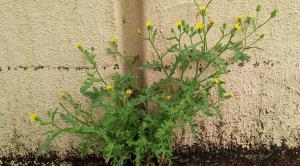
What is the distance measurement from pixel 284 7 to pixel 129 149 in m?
1.20

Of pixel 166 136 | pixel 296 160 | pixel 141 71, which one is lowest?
pixel 296 160

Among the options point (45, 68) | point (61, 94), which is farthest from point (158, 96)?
point (45, 68)

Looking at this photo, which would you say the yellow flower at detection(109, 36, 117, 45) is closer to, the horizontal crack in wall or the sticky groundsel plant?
the sticky groundsel plant

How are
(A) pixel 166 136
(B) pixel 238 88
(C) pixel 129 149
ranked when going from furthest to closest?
(B) pixel 238 88 → (C) pixel 129 149 → (A) pixel 166 136

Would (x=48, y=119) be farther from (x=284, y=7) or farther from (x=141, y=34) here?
(x=284, y=7)

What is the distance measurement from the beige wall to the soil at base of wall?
0.19ft

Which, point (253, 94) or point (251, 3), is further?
point (253, 94)

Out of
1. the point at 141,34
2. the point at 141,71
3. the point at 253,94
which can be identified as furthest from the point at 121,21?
the point at 253,94

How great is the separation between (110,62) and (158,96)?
39 cm

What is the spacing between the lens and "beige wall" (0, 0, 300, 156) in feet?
6.70

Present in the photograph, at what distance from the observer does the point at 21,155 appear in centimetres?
227

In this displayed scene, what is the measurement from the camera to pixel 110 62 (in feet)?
6.95

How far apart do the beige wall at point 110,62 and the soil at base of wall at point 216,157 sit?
59 mm

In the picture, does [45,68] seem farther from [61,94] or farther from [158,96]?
[158,96]
